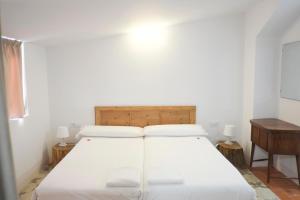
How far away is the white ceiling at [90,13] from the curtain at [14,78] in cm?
15

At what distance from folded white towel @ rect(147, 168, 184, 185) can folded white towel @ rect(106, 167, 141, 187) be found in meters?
0.11

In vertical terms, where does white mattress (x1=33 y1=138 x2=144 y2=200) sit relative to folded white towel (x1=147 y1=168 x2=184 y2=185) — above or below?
below

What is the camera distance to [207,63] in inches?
154

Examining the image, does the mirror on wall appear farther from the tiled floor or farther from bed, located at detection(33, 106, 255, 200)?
bed, located at detection(33, 106, 255, 200)

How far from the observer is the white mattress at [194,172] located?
2.08 m

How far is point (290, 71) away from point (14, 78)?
138 inches

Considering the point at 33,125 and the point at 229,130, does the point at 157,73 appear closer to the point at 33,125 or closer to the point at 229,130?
the point at 229,130

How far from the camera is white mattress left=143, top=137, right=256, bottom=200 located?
2.08 metres

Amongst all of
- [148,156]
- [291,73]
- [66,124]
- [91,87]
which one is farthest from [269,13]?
[66,124]

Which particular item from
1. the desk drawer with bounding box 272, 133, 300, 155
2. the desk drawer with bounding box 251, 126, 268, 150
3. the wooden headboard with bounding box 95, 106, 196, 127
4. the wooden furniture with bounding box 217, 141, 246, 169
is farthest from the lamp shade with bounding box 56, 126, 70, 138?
the desk drawer with bounding box 272, 133, 300, 155

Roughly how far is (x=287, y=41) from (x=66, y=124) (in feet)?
11.4

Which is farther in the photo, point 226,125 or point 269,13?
point 226,125

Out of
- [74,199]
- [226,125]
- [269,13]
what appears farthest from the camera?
[226,125]

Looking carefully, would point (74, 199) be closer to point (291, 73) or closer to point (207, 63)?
point (207, 63)
